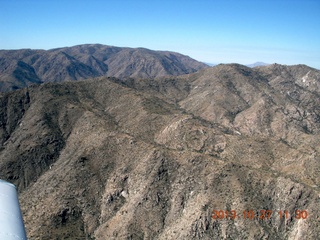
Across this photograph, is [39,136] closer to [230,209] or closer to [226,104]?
[230,209]

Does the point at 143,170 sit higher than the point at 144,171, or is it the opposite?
the point at 143,170

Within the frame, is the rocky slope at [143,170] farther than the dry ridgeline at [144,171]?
Yes

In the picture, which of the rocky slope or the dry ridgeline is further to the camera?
the rocky slope

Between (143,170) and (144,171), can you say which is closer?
(144,171)
